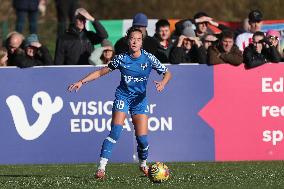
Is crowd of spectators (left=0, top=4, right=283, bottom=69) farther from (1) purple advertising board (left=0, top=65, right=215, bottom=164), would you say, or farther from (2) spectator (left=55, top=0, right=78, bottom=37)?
(2) spectator (left=55, top=0, right=78, bottom=37)

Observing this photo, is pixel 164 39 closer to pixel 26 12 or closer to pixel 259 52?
pixel 259 52

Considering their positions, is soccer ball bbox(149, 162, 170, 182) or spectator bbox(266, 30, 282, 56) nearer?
soccer ball bbox(149, 162, 170, 182)

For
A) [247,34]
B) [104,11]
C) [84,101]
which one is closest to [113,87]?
[84,101]

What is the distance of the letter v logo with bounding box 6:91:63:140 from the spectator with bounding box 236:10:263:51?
149 inches

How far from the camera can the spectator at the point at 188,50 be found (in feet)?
70.9

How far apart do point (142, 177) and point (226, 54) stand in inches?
160

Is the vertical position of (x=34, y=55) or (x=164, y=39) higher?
(x=164, y=39)

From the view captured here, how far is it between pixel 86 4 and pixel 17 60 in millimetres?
11974

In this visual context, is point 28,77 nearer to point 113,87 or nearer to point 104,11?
point 113,87

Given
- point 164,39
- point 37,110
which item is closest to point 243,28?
point 164,39

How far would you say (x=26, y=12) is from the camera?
2706cm

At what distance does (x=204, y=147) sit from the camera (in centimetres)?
2152

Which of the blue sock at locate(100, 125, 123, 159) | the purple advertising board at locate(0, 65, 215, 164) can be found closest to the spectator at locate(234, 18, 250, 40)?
the purple advertising board at locate(0, 65, 215, 164)

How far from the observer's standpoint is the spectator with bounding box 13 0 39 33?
1051 inches
